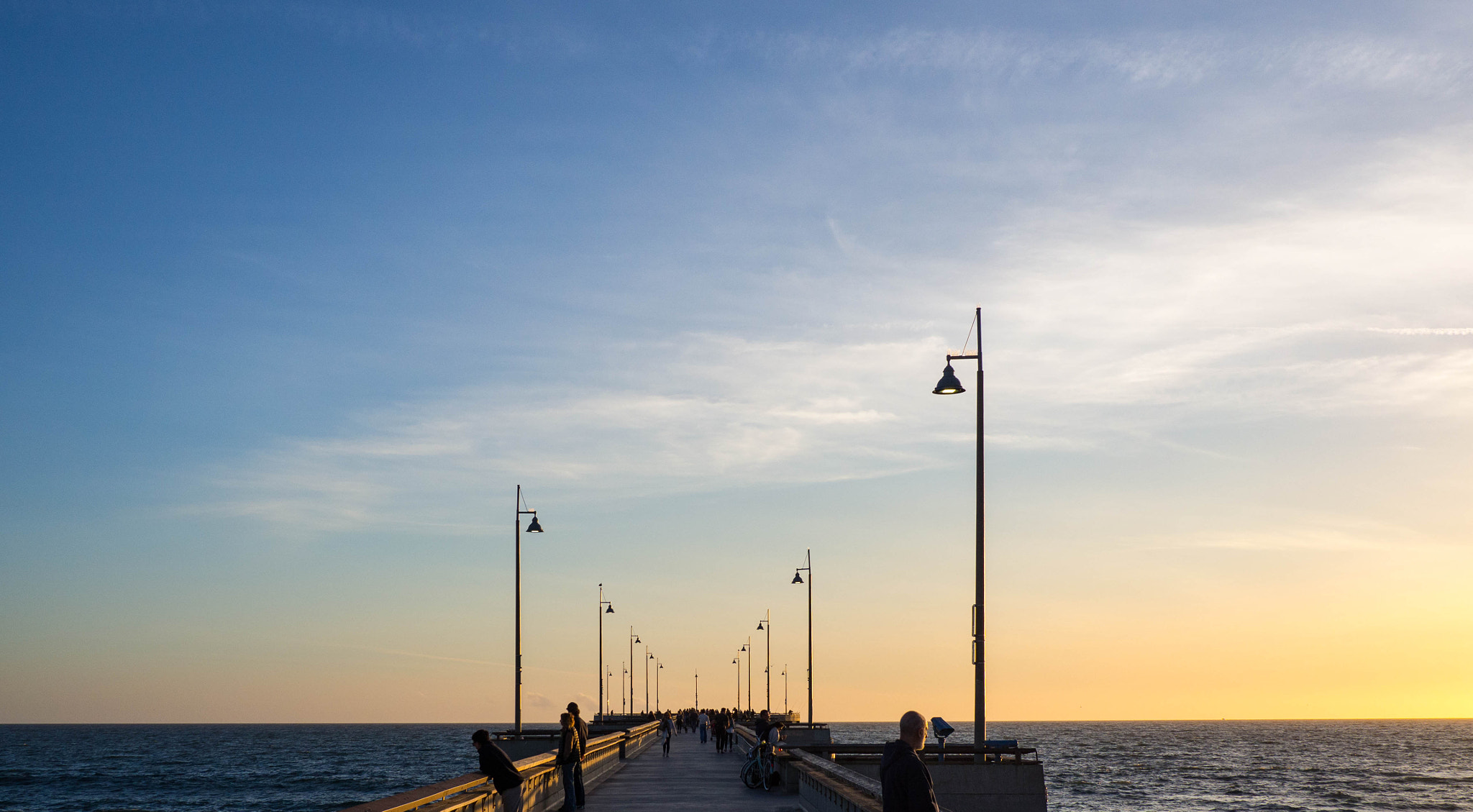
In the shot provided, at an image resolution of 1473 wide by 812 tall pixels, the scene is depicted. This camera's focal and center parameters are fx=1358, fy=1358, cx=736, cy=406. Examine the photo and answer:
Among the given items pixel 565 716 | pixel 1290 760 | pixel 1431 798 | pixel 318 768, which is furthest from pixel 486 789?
pixel 1290 760

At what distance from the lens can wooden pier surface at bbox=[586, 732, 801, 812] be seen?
2395 centimetres

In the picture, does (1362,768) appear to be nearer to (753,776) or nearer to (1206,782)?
(1206,782)

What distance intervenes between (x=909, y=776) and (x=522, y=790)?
1073cm

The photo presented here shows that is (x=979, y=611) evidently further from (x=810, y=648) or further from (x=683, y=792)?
(x=810, y=648)

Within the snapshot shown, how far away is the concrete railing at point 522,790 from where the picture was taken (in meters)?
14.1

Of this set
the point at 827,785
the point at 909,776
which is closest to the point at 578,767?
the point at 827,785

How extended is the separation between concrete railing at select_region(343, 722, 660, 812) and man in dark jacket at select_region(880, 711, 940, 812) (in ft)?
18.3

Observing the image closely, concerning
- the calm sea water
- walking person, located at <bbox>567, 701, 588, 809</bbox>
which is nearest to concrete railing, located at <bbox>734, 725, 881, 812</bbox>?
walking person, located at <bbox>567, 701, 588, 809</bbox>

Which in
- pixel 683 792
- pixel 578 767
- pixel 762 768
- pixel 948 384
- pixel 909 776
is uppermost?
pixel 948 384

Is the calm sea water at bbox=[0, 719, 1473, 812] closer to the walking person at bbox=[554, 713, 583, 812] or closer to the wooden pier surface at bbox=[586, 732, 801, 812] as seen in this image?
the wooden pier surface at bbox=[586, 732, 801, 812]

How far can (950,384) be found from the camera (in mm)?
23375

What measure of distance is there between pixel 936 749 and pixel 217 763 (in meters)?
141

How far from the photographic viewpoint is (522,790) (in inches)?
730

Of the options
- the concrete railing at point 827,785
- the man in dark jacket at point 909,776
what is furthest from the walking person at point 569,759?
the man in dark jacket at point 909,776
